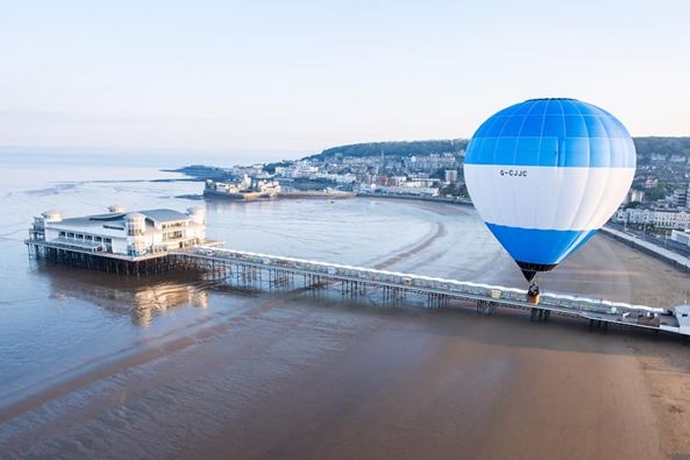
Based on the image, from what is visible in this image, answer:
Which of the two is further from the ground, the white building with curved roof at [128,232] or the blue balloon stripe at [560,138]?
the blue balloon stripe at [560,138]

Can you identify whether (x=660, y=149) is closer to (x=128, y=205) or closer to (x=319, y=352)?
(x=128, y=205)

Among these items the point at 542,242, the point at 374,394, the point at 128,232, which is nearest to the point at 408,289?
the point at 374,394

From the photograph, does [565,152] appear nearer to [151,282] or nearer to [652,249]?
[151,282]

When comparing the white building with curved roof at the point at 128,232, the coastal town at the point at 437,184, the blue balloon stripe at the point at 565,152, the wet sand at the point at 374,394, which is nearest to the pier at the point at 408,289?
the wet sand at the point at 374,394

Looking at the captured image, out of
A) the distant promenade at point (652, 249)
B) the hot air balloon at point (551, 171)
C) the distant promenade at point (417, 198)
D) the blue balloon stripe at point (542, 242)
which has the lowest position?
the distant promenade at point (417, 198)

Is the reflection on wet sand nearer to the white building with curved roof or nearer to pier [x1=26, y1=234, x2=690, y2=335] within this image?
pier [x1=26, y1=234, x2=690, y2=335]

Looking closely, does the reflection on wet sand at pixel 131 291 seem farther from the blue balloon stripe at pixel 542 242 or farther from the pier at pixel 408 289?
the blue balloon stripe at pixel 542 242
